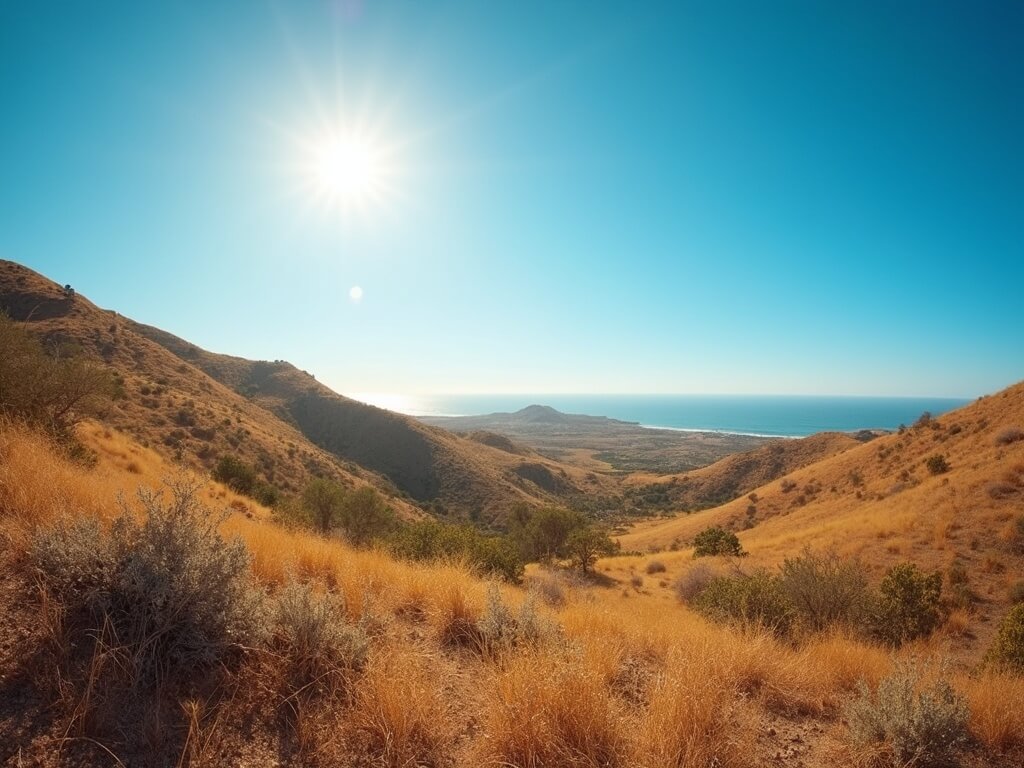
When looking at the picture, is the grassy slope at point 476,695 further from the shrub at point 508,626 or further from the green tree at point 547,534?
the green tree at point 547,534

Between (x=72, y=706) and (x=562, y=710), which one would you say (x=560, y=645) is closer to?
(x=562, y=710)

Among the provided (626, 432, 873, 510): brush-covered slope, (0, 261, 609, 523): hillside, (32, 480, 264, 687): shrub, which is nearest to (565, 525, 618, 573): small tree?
(0, 261, 609, 523): hillside

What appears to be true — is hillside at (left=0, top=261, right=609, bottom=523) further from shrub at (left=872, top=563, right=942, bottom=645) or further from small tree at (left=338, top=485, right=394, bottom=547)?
shrub at (left=872, top=563, right=942, bottom=645)

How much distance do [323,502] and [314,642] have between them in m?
28.0

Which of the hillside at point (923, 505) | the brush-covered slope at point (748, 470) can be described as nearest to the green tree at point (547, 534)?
the hillside at point (923, 505)

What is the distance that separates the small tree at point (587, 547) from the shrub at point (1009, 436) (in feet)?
68.8

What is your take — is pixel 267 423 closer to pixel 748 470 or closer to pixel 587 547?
pixel 587 547

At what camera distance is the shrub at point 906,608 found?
10.9m

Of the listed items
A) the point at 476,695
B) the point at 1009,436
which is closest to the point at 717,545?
the point at 1009,436

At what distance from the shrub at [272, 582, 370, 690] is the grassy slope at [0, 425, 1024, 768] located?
203 millimetres

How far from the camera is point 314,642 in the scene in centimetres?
340

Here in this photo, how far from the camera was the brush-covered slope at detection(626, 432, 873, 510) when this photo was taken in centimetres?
6525

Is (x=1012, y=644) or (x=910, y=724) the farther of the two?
(x=1012, y=644)

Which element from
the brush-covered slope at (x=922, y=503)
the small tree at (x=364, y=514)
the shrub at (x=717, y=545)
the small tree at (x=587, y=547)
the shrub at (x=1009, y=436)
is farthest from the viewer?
the small tree at (x=364, y=514)
